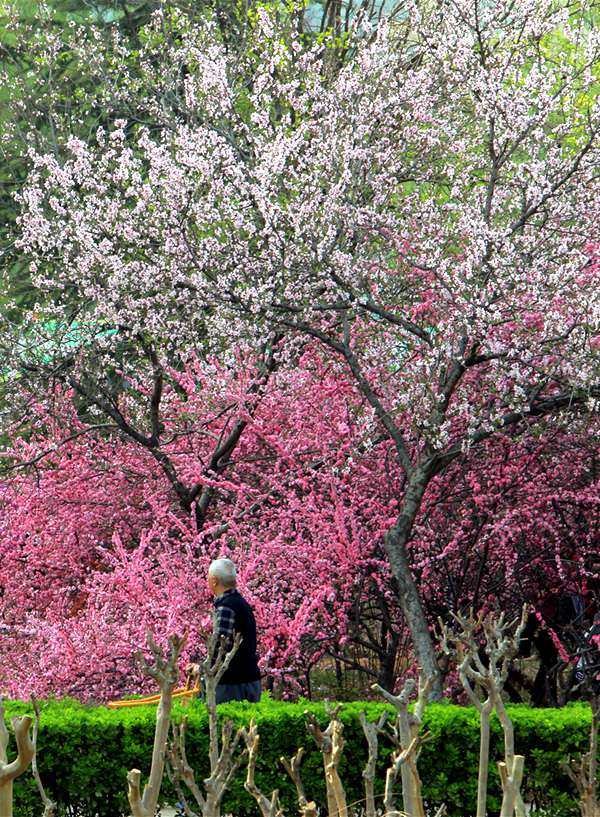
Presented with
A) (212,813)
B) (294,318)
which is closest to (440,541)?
(294,318)

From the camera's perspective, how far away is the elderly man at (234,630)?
24.6 ft

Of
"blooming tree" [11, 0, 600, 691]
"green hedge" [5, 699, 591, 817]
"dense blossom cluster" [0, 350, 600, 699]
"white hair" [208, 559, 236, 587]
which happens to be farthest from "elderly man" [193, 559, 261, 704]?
"blooming tree" [11, 0, 600, 691]

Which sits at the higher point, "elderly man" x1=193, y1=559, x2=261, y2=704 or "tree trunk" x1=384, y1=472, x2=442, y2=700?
"tree trunk" x1=384, y1=472, x2=442, y2=700

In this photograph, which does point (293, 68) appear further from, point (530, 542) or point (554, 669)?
point (554, 669)

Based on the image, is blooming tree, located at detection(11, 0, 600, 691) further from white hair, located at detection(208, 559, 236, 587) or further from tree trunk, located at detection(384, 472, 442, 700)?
white hair, located at detection(208, 559, 236, 587)

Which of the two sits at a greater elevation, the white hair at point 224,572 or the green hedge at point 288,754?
the white hair at point 224,572

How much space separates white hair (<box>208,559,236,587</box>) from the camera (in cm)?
764

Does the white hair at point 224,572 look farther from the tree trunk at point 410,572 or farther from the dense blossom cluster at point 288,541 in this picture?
the tree trunk at point 410,572

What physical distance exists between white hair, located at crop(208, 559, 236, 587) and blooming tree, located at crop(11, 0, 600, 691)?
6.29 ft

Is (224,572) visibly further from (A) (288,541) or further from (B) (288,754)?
(A) (288,541)

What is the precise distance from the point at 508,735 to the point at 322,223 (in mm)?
7427

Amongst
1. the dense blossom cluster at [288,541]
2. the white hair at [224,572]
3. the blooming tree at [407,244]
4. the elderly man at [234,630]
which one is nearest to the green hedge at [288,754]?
the elderly man at [234,630]

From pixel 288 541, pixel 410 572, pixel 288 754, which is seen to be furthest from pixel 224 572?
pixel 288 541

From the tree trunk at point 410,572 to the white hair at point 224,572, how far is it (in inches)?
77.6
